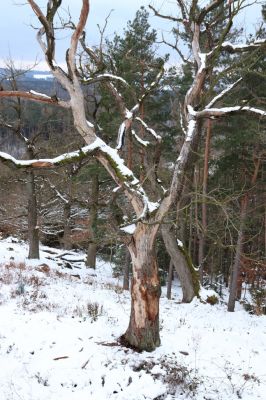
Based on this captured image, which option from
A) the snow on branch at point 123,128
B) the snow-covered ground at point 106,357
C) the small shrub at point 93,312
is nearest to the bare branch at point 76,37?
the snow on branch at point 123,128

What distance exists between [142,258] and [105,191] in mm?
15669

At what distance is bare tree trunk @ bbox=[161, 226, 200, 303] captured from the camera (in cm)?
1372

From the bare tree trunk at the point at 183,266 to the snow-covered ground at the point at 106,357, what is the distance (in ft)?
10.0

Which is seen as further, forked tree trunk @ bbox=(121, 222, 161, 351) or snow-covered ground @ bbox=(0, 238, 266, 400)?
forked tree trunk @ bbox=(121, 222, 161, 351)

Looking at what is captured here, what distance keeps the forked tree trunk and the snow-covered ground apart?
336 millimetres

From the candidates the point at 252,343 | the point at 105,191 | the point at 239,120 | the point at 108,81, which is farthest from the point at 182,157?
the point at 105,191

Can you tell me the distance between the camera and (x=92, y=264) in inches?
861

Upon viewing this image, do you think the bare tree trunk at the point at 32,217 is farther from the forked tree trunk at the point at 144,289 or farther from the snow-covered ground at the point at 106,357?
the forked tree trunk at the point at 144,289

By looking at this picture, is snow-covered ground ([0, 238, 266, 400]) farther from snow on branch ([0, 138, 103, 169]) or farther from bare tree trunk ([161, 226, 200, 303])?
snow on branch ([0, 138, 103, 169])

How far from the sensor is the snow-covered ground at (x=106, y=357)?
5918 mm

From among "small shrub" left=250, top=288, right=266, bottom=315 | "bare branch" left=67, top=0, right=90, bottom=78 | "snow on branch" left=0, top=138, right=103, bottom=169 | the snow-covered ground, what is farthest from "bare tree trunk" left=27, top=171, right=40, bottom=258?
"snow on branch" left=0, top=138, right=103, bottom=169

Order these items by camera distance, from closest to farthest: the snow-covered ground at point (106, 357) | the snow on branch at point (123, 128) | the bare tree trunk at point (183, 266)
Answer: the snow-covered ground at point (106, 357) < the snow on branch at point (123, 128) < the bare tree trunk at point (183, 266)

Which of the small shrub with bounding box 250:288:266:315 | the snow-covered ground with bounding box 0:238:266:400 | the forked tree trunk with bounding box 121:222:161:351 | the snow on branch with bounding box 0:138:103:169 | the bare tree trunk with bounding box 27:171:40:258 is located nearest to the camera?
the snow-covered ground with bounding box 0:238:266:400

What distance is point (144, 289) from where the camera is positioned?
7266 mm
